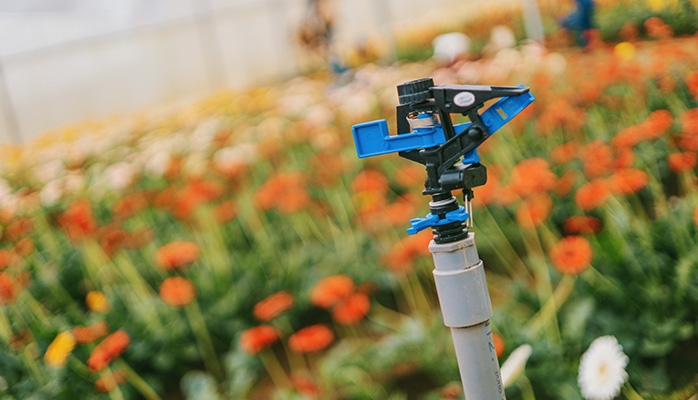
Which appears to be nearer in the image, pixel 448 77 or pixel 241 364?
pixel 241 364

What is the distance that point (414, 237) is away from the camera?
2.23 meters

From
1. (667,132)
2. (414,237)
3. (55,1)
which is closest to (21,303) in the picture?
(414,237)

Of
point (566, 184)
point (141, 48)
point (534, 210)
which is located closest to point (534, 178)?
point (534, 210)

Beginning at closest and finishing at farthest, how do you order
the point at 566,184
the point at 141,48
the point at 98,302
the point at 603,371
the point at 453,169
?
the point at 453,169
the point at 603,371
the point at 98,302
the point at 566,184
the point at 141,48

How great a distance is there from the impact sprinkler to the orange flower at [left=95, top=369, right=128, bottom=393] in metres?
1.47

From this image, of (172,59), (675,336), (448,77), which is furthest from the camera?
(172,59)

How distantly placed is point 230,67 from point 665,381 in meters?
11.6

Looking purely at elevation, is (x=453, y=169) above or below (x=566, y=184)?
above

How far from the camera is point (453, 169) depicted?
3.08 ft

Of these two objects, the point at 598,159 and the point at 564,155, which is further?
the point at 564,155

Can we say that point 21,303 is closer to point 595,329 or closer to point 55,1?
point 595,329

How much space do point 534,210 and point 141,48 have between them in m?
10.8

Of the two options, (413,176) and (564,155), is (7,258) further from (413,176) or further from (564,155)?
(564,155)

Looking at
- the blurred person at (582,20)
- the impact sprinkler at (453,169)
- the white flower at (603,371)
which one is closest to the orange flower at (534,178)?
the white flower at (603,371)
